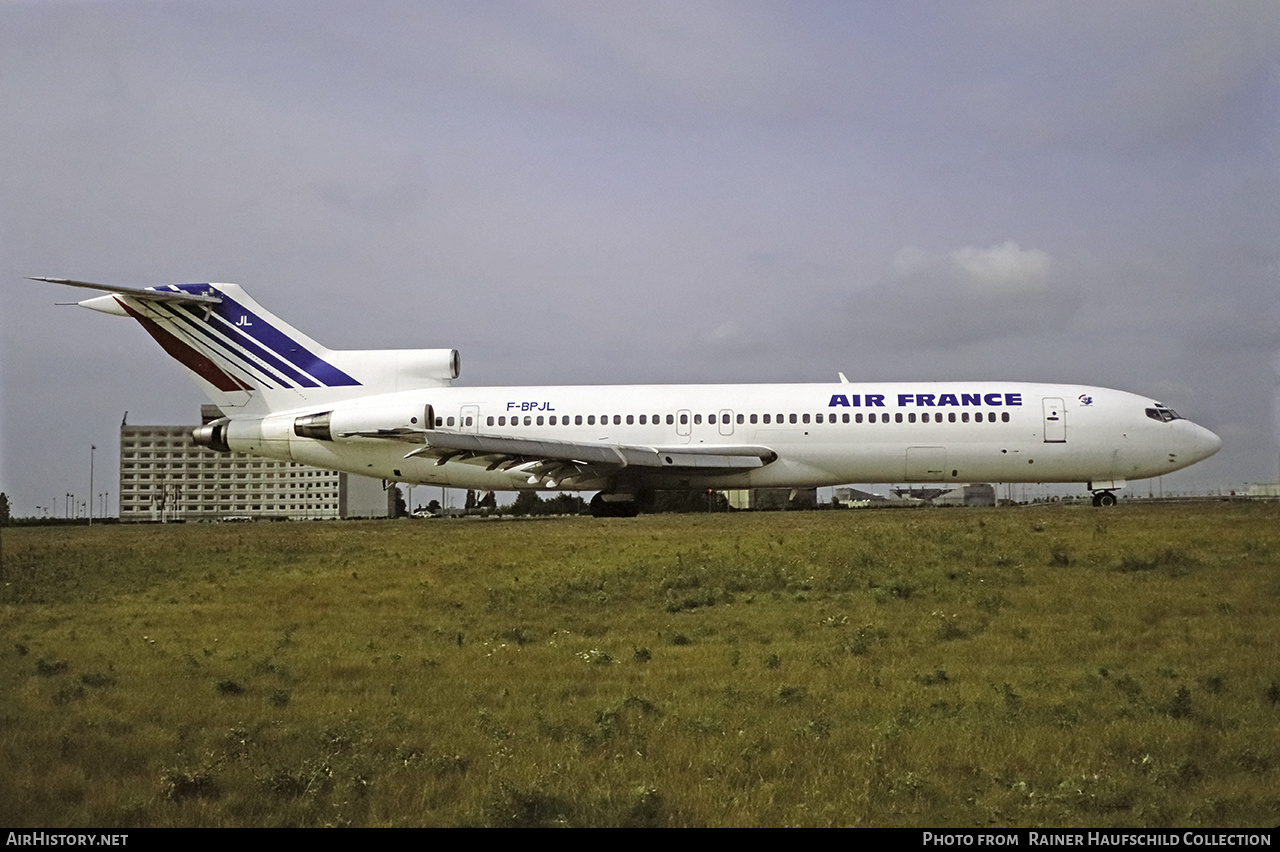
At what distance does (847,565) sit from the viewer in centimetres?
1697

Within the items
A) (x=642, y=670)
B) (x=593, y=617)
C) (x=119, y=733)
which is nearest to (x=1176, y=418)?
(x=593, y=617)

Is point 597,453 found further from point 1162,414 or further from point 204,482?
point 204,482

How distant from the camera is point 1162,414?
3153 centimetres

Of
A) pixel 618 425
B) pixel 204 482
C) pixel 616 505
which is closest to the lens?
pixel 616 505

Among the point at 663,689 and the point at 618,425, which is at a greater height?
the point at 618,425

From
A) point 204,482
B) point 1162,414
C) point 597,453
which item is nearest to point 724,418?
point 597,453

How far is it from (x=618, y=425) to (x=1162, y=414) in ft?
51.6

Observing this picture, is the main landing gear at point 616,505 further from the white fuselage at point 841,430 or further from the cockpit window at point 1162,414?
the cockpit window at point 1162,414

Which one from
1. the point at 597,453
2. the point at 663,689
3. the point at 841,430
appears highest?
the point at 841,430

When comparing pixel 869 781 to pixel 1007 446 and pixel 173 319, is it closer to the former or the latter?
pixel 1007 446

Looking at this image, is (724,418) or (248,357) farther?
(248,357)

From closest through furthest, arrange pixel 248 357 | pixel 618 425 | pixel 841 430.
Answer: pixel 841 430
pixel 618 425
pixel 248 357

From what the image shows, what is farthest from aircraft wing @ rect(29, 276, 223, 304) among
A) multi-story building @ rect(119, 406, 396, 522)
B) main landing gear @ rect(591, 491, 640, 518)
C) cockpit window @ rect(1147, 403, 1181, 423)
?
multi-story building @ rect(119, 406, 396, 522)

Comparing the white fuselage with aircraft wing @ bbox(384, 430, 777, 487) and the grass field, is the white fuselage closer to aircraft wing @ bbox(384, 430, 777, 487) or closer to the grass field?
aircraft wing @ bbox(384, 430, 777, 487)
